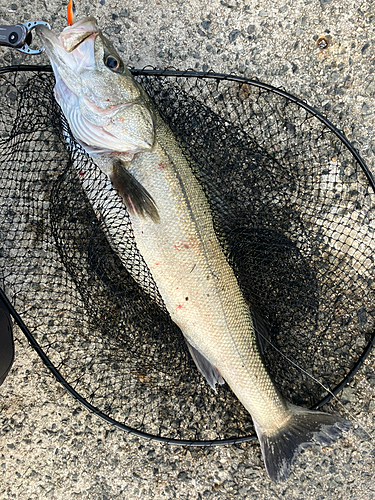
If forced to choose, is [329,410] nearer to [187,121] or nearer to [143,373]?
[143,373]

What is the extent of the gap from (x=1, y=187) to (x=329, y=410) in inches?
76.1

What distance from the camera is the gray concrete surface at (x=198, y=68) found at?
1.92 m

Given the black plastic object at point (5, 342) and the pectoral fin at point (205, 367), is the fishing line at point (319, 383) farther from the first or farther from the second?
the black plastic object at point (5, 342)

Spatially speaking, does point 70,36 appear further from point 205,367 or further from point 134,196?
point 205,367

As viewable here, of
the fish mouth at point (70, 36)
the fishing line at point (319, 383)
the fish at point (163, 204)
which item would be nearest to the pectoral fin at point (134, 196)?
the fish at point (163, 204)

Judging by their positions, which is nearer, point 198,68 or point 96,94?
point 96,94

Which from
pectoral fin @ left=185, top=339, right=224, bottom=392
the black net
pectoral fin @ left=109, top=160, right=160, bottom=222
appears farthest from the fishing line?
pectoral fin @ left=109, top=160, right=160, bottom=222

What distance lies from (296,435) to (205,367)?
471mm

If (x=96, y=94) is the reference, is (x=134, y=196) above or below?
below

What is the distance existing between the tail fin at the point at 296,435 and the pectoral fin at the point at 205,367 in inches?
10.6

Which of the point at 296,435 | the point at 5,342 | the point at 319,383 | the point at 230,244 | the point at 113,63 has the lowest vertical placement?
the point at 5,342

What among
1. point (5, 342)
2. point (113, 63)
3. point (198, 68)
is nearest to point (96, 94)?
point (113, 63)

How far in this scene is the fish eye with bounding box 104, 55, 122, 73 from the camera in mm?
1534

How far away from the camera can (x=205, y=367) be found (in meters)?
1.64
